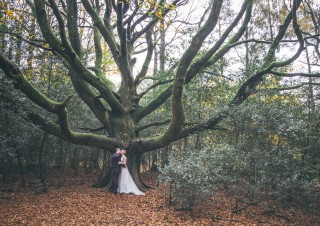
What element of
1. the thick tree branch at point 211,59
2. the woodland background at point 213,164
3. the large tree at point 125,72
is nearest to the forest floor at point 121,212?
the woodland background at point 213,164

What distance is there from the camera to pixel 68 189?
492 inches

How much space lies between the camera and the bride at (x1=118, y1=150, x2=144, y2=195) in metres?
11.7

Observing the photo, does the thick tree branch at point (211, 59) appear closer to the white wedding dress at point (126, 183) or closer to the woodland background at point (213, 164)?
the woodland background at point (213, 164)

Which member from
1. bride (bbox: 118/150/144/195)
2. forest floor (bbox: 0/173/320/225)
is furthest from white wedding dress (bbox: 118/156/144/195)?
forest floor (bbox: 0/173/320/225)

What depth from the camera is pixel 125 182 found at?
11852 mm

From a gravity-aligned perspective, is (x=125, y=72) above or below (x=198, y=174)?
above

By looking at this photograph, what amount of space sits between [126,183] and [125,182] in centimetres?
6

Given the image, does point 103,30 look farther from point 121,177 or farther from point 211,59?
point 121,177

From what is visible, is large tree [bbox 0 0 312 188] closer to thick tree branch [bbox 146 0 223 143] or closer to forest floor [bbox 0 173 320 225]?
thick tree branch [bbox 146 0 223 143]

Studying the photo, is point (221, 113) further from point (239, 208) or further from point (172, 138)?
point (239, 208)

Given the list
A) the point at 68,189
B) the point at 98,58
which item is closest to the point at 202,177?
the point at 68,189

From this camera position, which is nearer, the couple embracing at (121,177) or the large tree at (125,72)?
the large tree at (125,72)

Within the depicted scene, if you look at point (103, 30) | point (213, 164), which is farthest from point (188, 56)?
point (103, 30)

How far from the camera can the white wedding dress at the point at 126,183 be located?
11.7m
